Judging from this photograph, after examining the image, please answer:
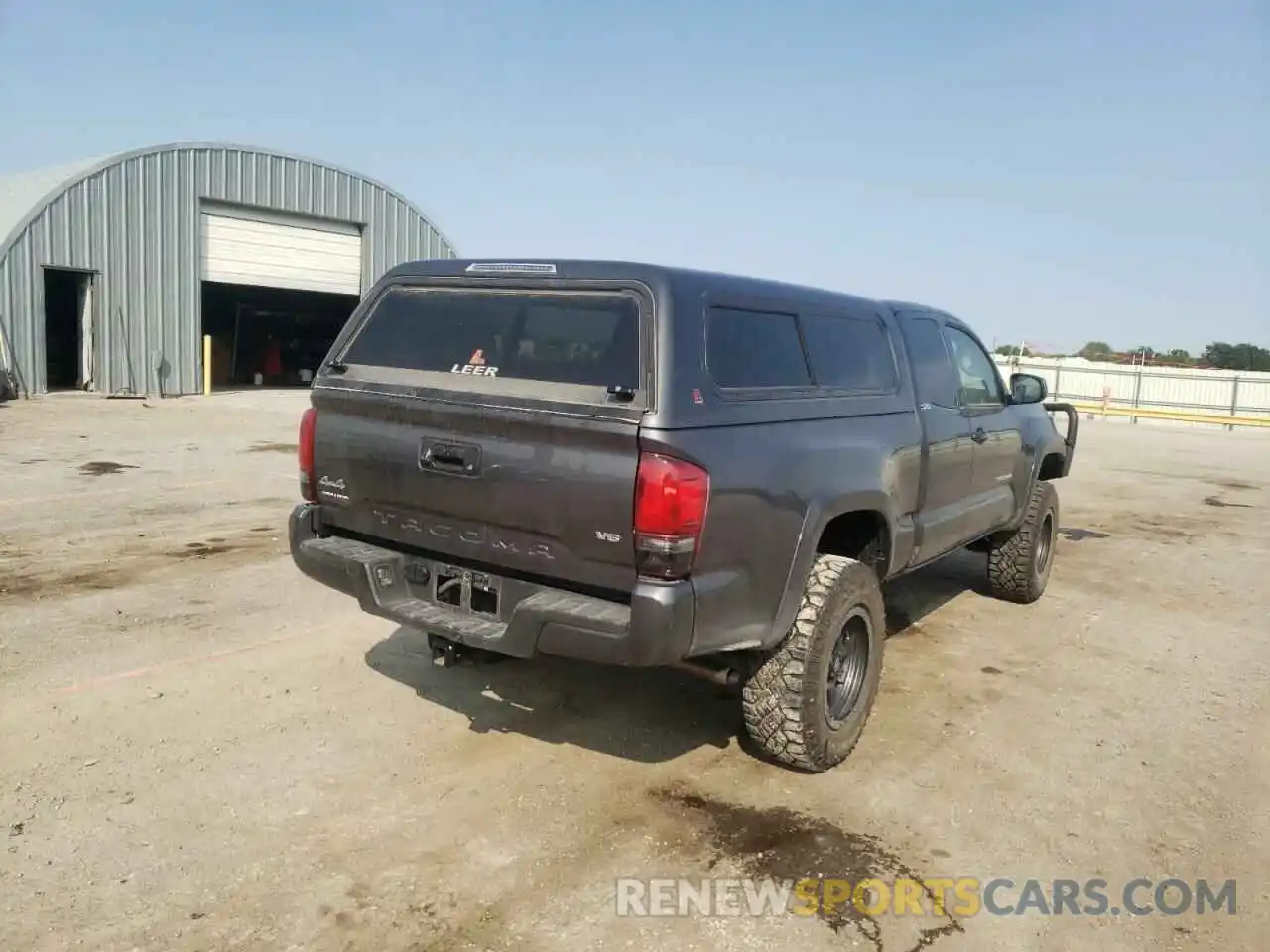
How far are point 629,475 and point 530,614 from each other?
639 mm

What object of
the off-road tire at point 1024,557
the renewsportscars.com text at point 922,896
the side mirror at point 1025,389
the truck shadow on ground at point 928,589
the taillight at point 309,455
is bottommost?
the renewsportscars.com text at point 922,896

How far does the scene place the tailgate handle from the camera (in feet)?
12.2

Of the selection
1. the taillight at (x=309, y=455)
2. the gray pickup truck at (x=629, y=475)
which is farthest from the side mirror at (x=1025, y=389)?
the taillight at (x=309, y=455)

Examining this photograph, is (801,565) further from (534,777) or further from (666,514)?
(534,777)

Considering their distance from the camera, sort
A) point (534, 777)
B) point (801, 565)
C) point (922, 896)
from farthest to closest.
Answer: point (534, 777), point (801, 565), point (922, 896)

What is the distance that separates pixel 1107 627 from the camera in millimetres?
6645

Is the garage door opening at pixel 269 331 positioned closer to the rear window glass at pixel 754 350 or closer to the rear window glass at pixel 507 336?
the rear window glass at pixel 507 336

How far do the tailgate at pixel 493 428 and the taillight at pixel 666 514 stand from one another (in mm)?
55

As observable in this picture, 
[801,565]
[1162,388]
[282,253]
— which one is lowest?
[801,565]

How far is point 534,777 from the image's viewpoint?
13.1 feet

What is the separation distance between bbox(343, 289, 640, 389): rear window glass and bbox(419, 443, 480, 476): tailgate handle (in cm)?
34

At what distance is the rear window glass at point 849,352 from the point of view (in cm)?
444

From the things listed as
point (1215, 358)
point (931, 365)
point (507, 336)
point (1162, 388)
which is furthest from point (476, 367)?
point (1215, 358)

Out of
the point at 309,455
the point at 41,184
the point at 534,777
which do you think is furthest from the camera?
the point at 41,184
